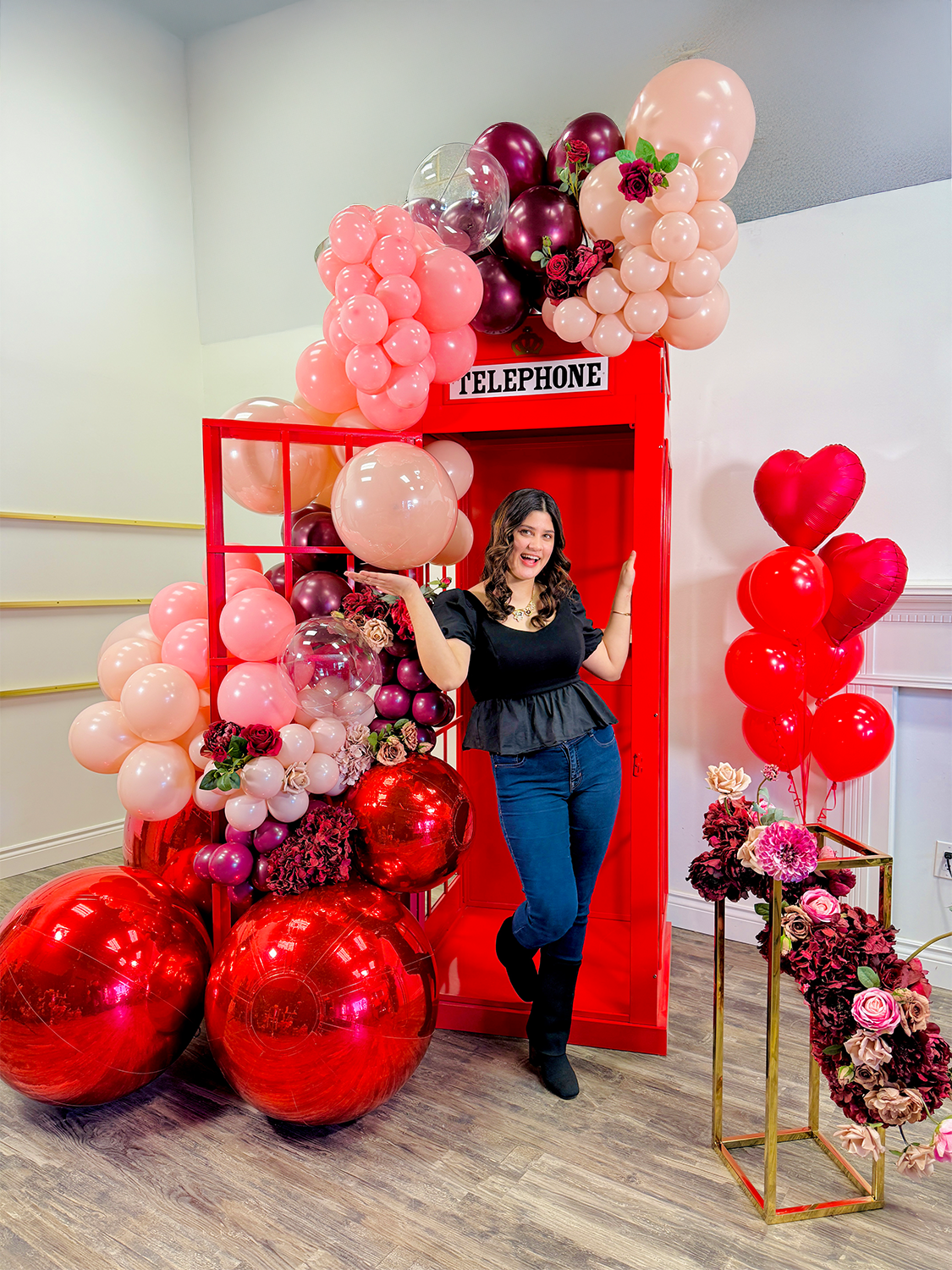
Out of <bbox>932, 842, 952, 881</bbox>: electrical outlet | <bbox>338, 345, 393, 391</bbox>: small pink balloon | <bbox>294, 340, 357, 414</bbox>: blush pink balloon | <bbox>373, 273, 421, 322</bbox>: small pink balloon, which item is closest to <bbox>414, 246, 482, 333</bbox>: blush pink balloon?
<bbox>373, 273, 421, 322</bbox>: small pink balloon

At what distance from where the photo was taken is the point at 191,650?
208 cm

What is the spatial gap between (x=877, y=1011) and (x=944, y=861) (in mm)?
1477

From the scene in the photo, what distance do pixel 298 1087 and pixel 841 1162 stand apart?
1.21 meters

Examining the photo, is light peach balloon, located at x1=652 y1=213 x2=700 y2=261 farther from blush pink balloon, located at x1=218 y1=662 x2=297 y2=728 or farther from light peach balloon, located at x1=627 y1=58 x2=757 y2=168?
blush pink balloon, located at x1=218 y1=662 x2=297 y2=728

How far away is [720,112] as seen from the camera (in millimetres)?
1926

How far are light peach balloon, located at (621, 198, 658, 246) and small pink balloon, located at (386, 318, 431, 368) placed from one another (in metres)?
0.55

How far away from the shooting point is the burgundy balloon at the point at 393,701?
6.68ft

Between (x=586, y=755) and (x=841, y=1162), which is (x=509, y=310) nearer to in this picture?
(x=586, y=755)

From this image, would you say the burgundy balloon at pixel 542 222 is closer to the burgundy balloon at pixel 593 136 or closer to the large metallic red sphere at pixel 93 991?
the burgundy balloon at pixel 593 136

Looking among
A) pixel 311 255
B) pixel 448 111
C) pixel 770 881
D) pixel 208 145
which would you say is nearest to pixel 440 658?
pixel 770 881

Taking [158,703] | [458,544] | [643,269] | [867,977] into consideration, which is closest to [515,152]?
[643,269]

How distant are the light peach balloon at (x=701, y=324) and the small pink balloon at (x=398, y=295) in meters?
0.66

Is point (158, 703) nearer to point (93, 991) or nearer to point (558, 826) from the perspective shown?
point (93, 991)

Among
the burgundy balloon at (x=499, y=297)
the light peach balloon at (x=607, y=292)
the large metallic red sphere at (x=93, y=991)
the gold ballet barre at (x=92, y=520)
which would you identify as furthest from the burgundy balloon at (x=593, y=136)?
the gold ballet barre at (x=92, y=520)
